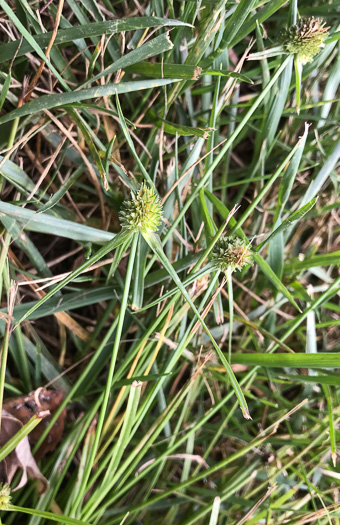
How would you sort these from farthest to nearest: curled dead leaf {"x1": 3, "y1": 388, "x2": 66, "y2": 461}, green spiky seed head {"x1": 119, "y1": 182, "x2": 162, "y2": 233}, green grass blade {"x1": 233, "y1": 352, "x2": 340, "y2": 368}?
curled dead leaf {"x1": 3, "y1": 388, "x2": 66, "y2": 461}, green grass blade {"x1": 233, "y1": 352, "x2": 340, "y2": 368}, green spiky seed head {"x1": 119, "y1": 182, "x2": 162, "y2": 233}

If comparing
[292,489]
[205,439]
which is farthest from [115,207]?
[292,489]

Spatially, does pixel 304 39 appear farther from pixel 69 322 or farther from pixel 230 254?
pixel 69 322

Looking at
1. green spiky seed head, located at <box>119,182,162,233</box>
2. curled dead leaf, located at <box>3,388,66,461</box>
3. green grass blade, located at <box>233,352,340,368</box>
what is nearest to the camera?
green spiky seed head, located at <box>119,182,162,233</box>

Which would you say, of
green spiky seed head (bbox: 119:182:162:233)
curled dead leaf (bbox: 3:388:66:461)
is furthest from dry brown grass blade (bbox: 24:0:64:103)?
curled dead leaf (bbox: 3:388:66:461)

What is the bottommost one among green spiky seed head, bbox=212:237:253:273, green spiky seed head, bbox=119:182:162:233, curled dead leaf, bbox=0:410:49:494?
curled dead leaf, bbox=0:410:49:494

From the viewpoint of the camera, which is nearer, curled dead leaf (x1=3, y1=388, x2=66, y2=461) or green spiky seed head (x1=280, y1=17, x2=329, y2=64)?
green spiky seed head (x1=280, y1=17, x2=329, y2=64)

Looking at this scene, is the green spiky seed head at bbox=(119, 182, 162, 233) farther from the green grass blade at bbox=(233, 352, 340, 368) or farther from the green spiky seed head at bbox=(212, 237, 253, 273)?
the green grass blade at bbox=(233, 352, 340, 368)
